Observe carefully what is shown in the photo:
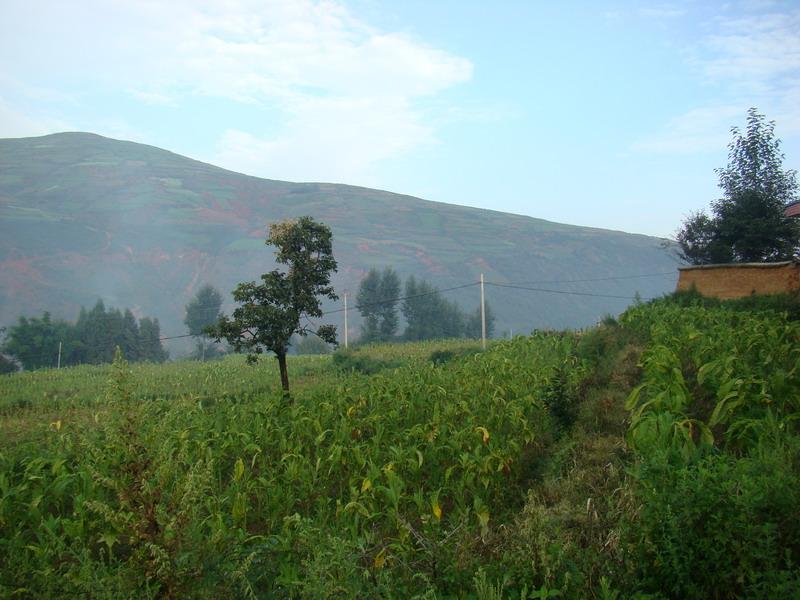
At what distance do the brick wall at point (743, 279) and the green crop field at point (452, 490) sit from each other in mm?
4382

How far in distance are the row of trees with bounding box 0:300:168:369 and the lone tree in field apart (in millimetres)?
36130

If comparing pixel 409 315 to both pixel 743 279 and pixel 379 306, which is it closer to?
pixel 379 306

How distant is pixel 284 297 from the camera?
55.5 ft

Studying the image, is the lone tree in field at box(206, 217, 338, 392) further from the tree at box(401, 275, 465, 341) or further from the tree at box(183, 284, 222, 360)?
the tree at box(183, 284, 222, 360)

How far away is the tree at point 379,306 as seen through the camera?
71.9 m

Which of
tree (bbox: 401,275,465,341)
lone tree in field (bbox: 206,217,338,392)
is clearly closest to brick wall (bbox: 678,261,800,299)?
lone tree in field (bbox: 206,217,338,392)

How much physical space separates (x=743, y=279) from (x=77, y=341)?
181 ft

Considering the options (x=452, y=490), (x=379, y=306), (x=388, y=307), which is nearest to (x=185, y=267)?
(x=379, y=306)

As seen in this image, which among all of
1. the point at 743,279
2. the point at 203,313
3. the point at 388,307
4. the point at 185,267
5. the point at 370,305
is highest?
the point at 185,267

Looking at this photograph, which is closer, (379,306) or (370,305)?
(370,305)

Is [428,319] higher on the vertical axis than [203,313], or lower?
lower

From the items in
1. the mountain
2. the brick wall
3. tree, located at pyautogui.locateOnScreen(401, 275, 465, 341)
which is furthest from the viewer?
the mountain

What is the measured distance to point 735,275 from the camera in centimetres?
1836

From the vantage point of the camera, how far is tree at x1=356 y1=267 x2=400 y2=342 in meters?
71.9
